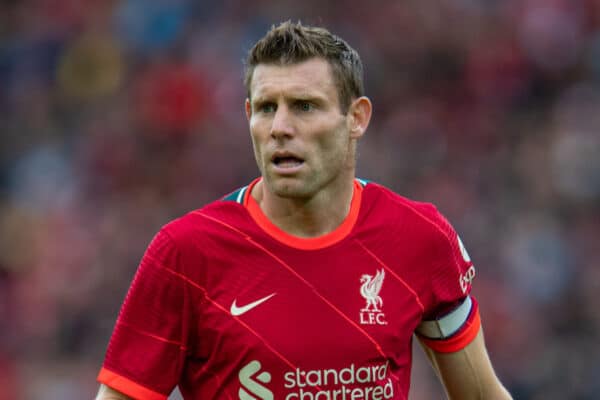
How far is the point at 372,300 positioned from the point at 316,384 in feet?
1.18

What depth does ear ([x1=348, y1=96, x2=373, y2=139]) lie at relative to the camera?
3785 millimetres

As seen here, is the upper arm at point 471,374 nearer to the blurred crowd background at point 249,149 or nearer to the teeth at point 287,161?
the teeth at point 287,161

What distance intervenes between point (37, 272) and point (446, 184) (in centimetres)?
379

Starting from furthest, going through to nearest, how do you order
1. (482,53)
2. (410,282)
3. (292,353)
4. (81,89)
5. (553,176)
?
1. (81,89)
2. (482,53)
3. (553,176)
4. (410,282)
5. (292,353)

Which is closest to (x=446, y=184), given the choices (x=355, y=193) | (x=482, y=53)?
(x=482, y=53)

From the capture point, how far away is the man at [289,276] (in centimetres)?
354

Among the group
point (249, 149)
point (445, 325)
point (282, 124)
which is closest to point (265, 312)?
point (282, 124)

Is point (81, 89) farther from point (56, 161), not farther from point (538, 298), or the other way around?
point (538, 298)

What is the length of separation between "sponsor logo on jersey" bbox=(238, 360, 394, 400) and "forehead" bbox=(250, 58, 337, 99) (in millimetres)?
897

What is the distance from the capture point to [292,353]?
3.54m

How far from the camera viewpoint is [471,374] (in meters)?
3.99

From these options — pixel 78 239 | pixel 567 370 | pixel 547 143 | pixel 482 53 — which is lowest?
pixel 567 370

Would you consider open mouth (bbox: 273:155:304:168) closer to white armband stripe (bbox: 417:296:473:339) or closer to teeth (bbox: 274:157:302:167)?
teeth (bbox: 274:157:302:167)

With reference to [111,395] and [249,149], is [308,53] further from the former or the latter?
[249,149]
